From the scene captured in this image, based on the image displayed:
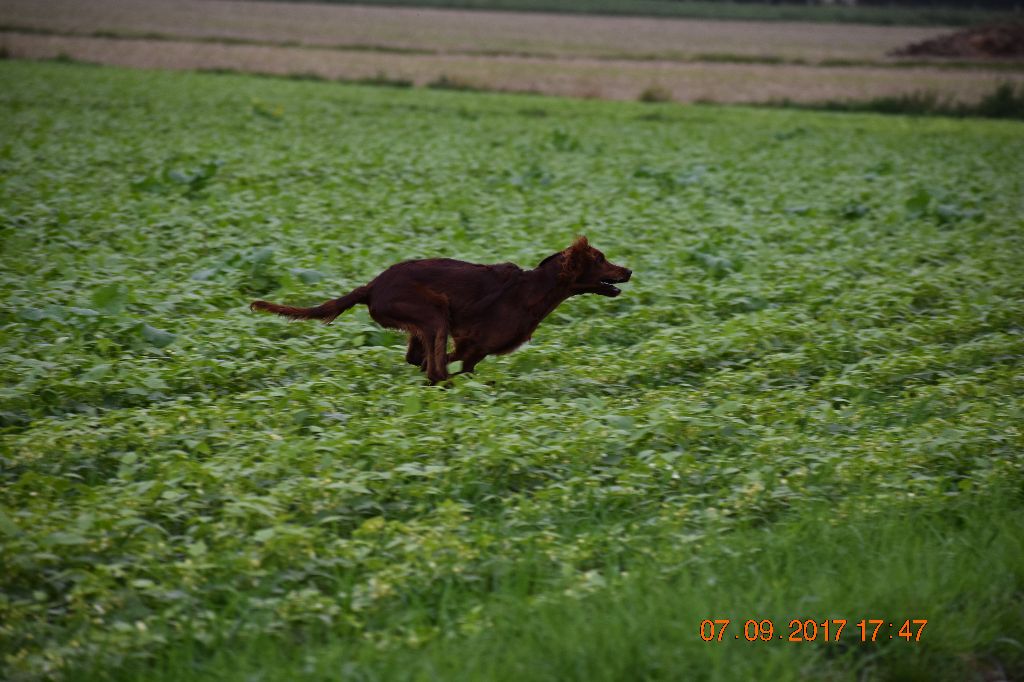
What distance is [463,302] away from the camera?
6984 mm

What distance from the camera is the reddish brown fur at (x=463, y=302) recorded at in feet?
22.6

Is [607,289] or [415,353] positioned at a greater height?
[607,289]

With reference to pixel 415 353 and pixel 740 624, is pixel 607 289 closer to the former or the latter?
pixel 415 353

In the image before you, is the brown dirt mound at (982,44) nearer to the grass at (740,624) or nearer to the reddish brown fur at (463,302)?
the reddish brown fur at (463,302)

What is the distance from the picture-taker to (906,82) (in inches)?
1528

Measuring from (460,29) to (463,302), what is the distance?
192 feet

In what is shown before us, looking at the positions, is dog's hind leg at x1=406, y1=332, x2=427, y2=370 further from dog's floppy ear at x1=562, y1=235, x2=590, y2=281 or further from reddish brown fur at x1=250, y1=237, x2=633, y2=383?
dog's floppy ear at x1=562, y1=235, x2=590, y2=281

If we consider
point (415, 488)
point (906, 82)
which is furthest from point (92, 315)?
point (906, 82)

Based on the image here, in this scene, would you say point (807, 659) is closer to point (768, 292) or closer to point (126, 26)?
point (768, 292)

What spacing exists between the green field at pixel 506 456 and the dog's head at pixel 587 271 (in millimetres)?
584

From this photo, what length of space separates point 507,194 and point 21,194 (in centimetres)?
658

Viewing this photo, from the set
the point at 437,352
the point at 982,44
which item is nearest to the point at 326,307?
the point at 437,352
